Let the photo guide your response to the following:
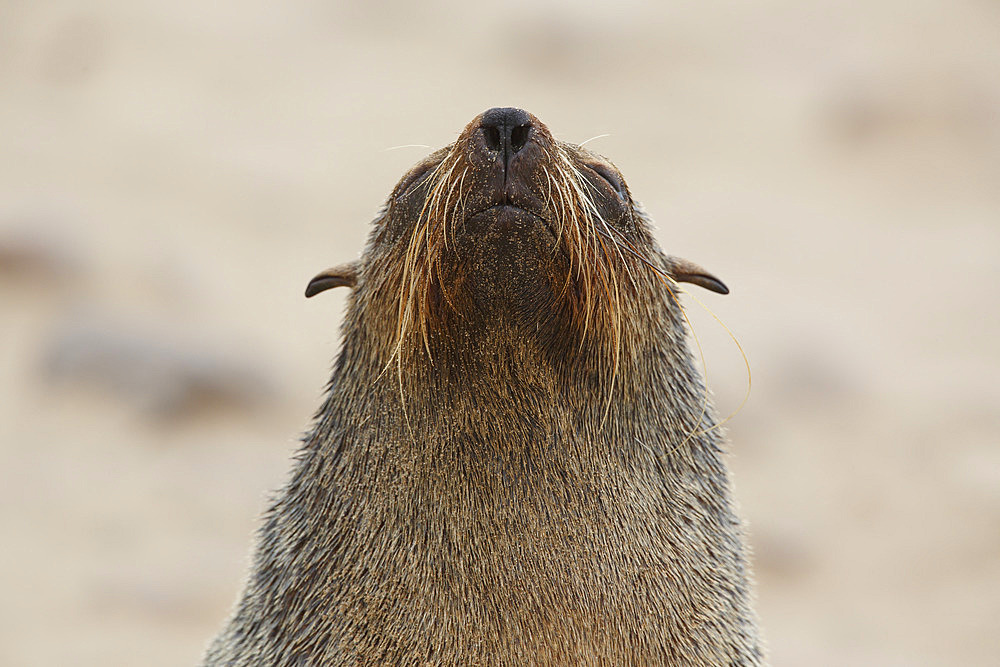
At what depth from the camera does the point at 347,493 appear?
11.6 feet

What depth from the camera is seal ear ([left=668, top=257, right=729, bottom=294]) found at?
13.1 ft

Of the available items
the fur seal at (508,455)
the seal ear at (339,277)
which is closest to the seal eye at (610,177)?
the fur seal at (508,455)

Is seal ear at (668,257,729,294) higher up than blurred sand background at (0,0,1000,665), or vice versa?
blurred sand background at (0,0,1000,665)

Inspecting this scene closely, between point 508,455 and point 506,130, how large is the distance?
0.96 meters

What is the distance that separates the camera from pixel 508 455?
11.0ft

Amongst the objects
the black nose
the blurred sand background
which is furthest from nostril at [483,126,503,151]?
the blurred sand background

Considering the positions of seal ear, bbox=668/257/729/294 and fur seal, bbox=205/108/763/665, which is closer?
fur seal, bbox=205/108/763/665

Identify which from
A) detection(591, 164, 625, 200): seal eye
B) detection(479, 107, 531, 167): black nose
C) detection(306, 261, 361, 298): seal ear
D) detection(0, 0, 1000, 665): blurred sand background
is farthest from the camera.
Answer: detection(0, 0, 1000, 665): blurred sand background

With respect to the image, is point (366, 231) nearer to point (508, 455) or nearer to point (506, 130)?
point (508, 455)

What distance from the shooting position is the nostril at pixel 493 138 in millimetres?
3070

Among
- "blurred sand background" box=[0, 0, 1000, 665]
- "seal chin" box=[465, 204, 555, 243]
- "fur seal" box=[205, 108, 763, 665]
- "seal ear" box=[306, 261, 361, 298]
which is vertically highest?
"blurred sand background" box=[0, 0, 1000, 665]

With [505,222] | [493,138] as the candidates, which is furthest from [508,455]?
[493,138]

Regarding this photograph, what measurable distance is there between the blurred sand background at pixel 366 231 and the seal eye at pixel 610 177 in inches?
160

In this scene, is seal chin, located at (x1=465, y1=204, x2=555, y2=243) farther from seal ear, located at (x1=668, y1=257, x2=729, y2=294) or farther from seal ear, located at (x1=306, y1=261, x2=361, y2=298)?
seal ear, located at (x1=668, y1=257, x2=729, y2=294)
